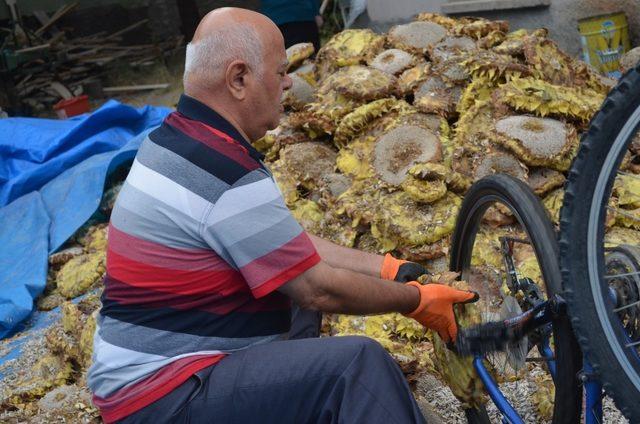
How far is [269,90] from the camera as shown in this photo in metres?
2.17

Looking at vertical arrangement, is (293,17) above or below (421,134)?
above

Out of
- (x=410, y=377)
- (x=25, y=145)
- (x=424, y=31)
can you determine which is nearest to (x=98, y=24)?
(x=25, y=145)

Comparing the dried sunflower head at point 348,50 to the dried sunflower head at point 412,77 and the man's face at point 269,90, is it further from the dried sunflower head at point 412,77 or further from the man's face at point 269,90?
the man's face at point 269,90

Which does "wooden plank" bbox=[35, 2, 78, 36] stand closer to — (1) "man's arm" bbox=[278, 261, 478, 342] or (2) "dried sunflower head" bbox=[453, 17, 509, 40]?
(2) "dried sunflower head" bbox=[453, 17, 509, 40]

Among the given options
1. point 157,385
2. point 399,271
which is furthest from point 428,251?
point 157,385

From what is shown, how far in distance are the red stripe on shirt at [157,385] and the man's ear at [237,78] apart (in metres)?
0.70

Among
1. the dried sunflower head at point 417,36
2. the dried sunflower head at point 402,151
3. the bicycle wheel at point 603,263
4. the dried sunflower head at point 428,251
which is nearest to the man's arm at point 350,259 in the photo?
the bicycle wheel at point 603,263

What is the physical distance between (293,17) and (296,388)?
6002 millimetres

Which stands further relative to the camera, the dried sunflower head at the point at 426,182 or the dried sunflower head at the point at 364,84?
the dried sunflower head at the point at 364,84

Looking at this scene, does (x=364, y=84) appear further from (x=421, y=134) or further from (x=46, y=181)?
(x=46, y=181)

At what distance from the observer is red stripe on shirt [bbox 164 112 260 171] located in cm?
202

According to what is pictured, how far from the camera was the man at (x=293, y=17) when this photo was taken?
7.50 m

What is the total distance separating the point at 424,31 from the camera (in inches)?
209

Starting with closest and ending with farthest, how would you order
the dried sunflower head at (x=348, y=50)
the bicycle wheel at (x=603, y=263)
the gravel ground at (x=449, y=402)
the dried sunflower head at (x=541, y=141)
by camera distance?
the bicycle wheel at (x=603, y=263)
the gravel ground at (x=449, y=402)
the dried sunflower head at (x=541, y=141)
the dried sunflower head at (x=348, y=50)
